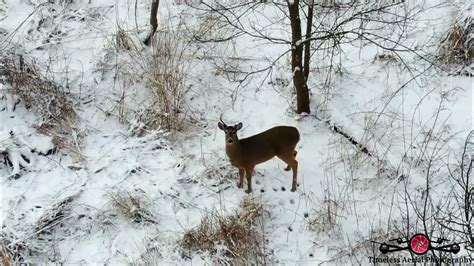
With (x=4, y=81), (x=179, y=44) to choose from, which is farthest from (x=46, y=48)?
(x=179, y=44)

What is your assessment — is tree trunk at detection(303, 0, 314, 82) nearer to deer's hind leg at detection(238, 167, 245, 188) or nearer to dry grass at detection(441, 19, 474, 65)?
deer's hind leg at detection(238, 167, 245, 188)

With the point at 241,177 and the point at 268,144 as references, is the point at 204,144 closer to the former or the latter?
the point at 241,177

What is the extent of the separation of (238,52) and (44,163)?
2.72m

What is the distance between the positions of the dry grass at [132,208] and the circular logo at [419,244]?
2.18 metres

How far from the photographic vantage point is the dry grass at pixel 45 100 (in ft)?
19.6

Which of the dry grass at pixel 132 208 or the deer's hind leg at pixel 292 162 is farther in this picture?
the deer's hind leg at pixel 292 162

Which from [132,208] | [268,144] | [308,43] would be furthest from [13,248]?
[308,43]

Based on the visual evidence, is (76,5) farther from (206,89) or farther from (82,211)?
(82,211)

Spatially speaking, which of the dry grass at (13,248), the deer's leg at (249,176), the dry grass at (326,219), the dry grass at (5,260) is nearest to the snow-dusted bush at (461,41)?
the dry grass at (326,219)

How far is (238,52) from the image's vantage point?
7.19m

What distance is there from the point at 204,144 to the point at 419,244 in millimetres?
2434

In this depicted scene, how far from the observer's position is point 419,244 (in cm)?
439

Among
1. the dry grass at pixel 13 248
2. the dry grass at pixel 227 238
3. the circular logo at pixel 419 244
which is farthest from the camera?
the dry grass at pixel 227 238

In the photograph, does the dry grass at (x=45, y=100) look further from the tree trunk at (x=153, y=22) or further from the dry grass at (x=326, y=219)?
the dry grass at (x=326, y=219)
